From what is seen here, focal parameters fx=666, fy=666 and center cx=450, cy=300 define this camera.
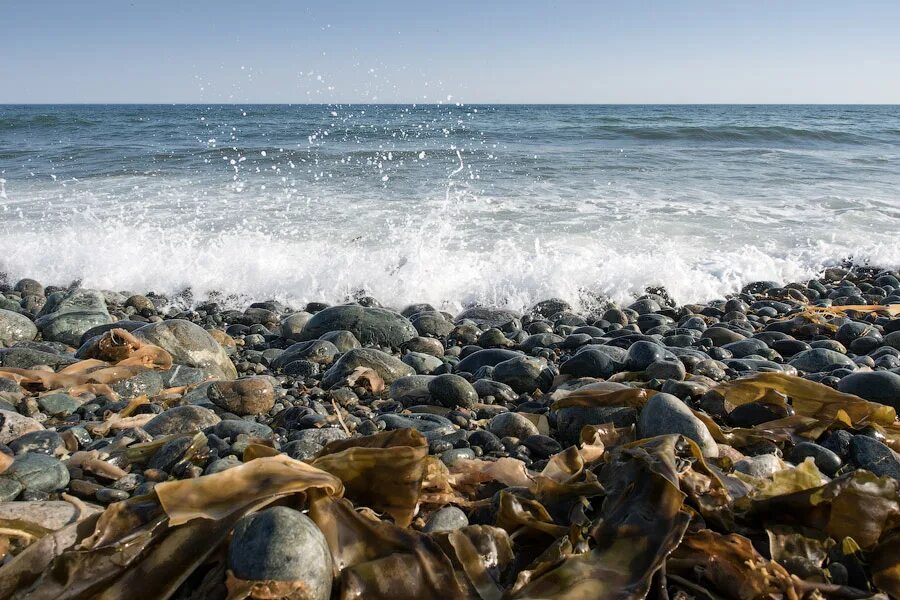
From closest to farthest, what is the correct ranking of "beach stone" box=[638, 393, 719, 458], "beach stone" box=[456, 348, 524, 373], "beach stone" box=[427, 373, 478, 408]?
"beach stone" box=[638, 393, 719, 458]
"beach stone" box=[427, 373, 478, 408]
"beach stone" box=[456, 348, 524, 373]

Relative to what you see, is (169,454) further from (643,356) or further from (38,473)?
(643,356)

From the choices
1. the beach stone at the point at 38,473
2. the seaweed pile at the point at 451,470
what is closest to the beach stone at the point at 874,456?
the seaweed pile at the point at 451,470

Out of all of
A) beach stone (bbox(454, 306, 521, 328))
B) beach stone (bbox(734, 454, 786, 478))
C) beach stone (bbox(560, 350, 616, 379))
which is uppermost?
beach stone (bbox(734, 454, 786, 478))

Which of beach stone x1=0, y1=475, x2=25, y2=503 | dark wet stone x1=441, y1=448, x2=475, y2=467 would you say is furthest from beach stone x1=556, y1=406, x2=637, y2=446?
beach stone x1=0, y1=475, x2=25, y2=503

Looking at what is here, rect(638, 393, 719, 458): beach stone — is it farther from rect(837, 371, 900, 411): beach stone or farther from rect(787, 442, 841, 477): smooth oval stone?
rect(837, 371, 900, 411): beach stone

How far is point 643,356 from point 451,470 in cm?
162

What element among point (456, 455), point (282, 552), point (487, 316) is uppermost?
point (282, 552)

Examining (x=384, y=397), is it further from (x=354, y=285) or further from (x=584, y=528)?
(x=354, y=285)

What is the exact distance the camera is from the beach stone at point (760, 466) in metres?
2.11

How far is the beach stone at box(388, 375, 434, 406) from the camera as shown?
342 cm

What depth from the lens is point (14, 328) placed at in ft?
15.2

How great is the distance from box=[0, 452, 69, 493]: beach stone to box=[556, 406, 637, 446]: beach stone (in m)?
1.78

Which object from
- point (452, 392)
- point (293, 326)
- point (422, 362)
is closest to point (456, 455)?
point (452, 392)

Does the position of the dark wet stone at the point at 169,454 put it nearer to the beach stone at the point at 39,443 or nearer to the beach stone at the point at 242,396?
the beach stone at the point at 39,443
